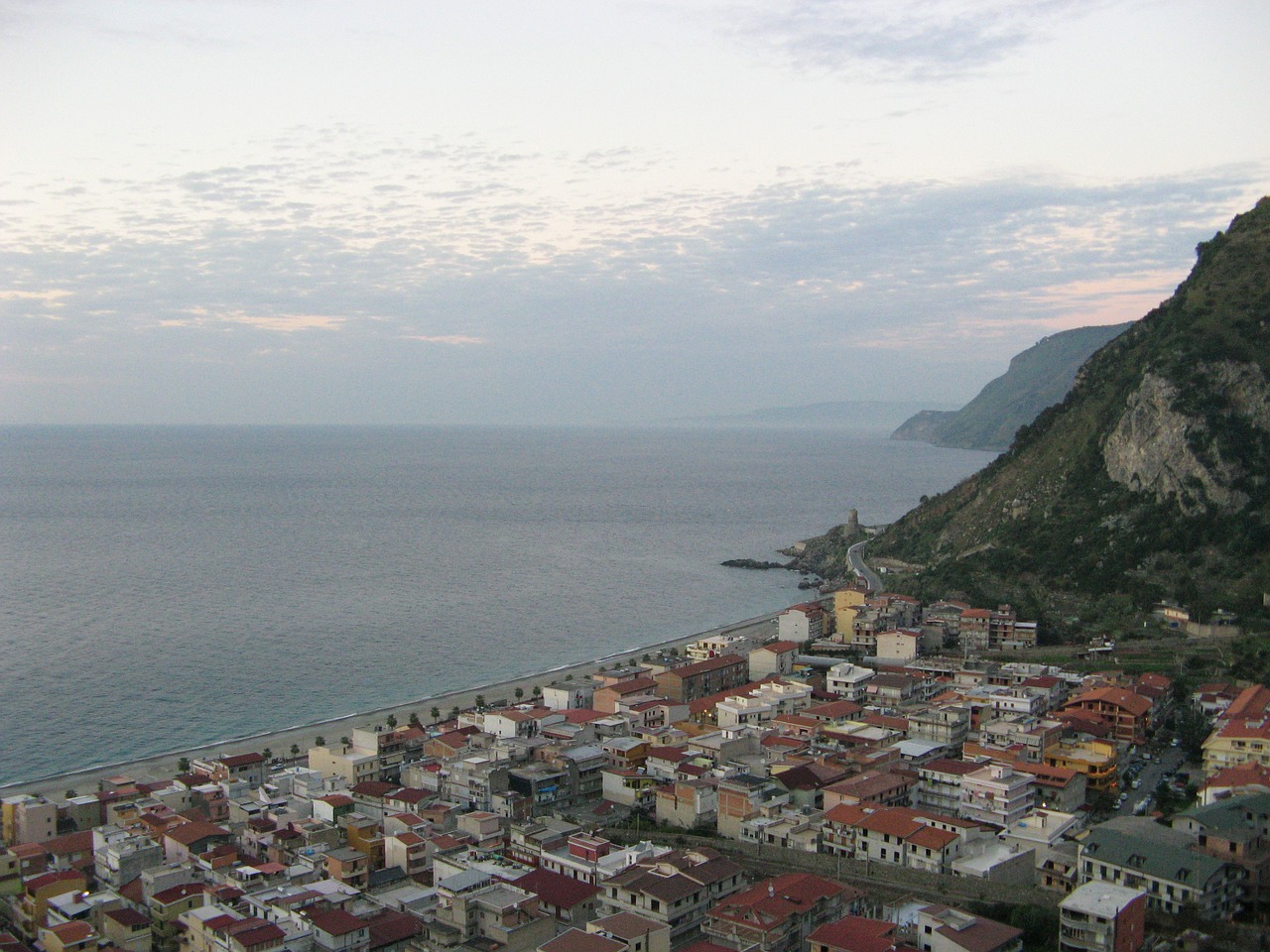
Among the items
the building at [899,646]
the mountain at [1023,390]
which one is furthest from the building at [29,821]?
the mountain at [1023,390]

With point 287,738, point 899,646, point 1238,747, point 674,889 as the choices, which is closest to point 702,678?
point 899,646

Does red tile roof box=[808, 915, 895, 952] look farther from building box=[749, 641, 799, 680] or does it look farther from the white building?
building box=[749, 641, 799, 680]

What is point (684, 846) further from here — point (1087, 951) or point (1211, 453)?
point (1211, 453)

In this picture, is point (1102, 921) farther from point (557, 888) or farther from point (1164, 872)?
point (557, 888)

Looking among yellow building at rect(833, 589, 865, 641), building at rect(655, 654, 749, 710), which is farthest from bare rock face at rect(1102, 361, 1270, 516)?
building at rect(655, 654, 749, 710)

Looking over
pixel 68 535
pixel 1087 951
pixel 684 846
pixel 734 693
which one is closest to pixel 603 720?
pixel 734 693

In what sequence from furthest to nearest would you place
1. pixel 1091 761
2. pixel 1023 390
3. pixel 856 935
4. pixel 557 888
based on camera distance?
pixel 1023 390, pixel 1091 761, pixel 557 888, pixel 856 935

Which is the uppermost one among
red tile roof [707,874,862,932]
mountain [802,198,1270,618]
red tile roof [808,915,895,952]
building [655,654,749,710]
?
mountain [802,198,1270,618]
